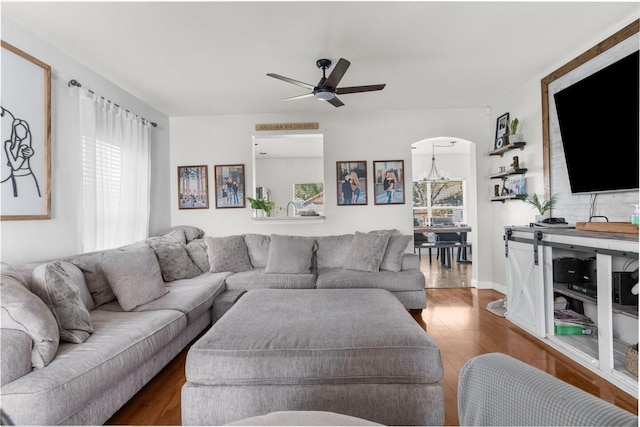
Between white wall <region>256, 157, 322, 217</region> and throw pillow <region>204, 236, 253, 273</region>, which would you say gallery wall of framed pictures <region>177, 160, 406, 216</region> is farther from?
white wall <region>256, 157, 322, 217</region>

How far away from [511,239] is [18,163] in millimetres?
4317

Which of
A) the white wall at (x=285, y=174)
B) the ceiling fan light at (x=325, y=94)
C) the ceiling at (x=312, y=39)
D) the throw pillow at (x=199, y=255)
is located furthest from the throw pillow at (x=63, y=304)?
A: the white wall at (x=285, y=174)

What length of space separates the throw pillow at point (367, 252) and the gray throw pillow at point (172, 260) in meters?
1.78

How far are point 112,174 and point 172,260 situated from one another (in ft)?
3.74

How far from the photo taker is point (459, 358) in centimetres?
231

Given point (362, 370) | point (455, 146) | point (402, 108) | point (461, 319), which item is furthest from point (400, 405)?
point (455, 146)

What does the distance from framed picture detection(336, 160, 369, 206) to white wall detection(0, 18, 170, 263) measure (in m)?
3.07

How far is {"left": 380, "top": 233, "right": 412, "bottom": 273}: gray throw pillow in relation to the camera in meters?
3.46

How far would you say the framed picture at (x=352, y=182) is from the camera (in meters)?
4.58

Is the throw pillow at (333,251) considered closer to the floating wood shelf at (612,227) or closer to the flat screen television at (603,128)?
→ the floating wood shelf at (612,227)

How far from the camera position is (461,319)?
3156 mm

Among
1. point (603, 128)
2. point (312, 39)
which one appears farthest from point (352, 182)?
point (603, 128)

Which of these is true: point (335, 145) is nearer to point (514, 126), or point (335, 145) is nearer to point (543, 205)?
point (514, 126)

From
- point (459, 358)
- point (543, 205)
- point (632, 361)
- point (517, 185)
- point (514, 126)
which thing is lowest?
point (459, 358)
